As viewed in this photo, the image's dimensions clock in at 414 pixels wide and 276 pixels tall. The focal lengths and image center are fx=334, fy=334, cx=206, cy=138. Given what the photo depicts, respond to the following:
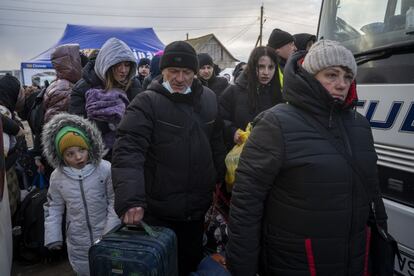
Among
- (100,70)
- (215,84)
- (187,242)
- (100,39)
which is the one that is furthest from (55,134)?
(100,39)

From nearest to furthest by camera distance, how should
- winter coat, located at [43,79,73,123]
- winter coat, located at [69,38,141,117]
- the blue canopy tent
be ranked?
1. winter coat, located at [69,38,141,117]
2. winter coat, located at [43,79,73,123]
3. the blue canopy tent

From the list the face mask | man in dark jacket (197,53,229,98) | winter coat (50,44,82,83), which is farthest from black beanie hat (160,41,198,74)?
man in dark jacket (197,53,229,98)

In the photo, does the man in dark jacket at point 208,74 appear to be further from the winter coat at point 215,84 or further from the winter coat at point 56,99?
the winter coat at point 56,99

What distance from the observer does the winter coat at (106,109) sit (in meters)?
2.75

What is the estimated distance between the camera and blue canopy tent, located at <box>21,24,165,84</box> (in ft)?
40.2

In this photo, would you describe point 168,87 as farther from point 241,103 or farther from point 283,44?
point 283,44

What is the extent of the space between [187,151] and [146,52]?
1086cm

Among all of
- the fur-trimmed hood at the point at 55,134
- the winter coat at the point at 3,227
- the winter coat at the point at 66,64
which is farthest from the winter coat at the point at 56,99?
the winter coat at the point at 3,227

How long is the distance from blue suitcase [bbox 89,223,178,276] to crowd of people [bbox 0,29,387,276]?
0.50 ft

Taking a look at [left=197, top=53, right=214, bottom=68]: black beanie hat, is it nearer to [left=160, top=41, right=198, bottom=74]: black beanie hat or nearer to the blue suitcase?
[left=160, top=41, right=198, bottom=74]: black beanie hat

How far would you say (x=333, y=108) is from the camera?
156 cm

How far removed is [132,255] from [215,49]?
136 ft

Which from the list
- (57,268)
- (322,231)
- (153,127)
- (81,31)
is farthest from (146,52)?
(322,231)

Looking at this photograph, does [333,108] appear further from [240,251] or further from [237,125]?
[237,125]
